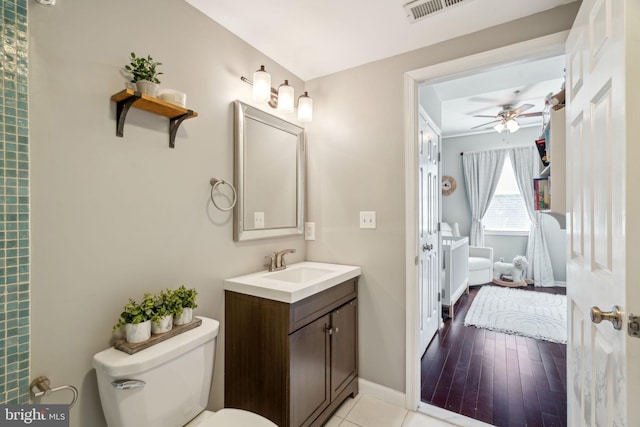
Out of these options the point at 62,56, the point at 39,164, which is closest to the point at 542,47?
the point at 62,56

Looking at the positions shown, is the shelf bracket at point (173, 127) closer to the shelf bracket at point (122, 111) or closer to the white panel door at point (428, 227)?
the shelf bracket at point (122, 111)

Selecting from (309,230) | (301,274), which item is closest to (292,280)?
(301,274)

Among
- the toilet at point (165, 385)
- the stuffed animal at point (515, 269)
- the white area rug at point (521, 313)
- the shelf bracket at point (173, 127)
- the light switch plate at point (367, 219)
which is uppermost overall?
the shelf bracket at point (173, 127)

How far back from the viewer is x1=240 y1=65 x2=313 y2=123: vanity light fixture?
1740 millimetres

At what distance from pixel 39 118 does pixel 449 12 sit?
1.89 meters

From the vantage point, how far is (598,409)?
97 centimetres

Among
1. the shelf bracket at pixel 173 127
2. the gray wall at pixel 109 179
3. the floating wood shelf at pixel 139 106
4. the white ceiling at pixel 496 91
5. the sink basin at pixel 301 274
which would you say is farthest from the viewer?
the white ceiling at pixel 496 91

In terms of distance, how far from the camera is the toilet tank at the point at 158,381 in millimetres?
982

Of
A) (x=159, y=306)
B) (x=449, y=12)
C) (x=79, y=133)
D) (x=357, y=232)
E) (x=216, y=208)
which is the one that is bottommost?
(x=159, y=306)

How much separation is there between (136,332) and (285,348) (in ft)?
2.14

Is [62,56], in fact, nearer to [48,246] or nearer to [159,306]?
[48,246]

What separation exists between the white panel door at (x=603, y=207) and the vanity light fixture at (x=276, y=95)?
1443 mm

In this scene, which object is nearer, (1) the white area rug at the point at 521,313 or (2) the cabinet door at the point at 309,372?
(2) the cabinet door at the point at 309,372

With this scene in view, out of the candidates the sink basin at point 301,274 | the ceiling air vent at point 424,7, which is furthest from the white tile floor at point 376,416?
the ceiling air vent at point 424,7
